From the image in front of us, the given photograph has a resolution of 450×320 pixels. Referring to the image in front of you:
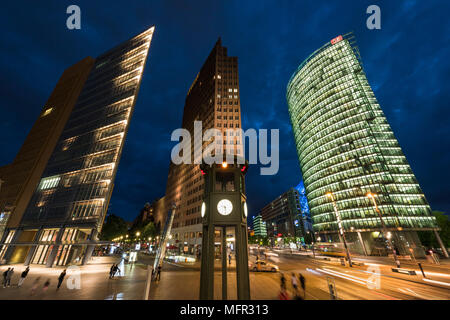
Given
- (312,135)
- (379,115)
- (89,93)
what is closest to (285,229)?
(312,135)

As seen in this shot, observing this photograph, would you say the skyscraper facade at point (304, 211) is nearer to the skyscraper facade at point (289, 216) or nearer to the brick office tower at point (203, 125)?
the skyscraper facade at point (289, 216)

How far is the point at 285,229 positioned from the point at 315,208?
82.1m

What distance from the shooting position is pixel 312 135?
3196 inches

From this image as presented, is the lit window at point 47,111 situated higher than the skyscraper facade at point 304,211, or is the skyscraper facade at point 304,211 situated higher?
the lit window at point 47,111

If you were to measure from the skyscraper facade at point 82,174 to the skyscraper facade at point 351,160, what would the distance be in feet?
189

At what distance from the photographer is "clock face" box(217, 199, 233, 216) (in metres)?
9.92

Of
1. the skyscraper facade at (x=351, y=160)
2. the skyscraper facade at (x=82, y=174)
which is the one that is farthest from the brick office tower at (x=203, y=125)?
the skyscraper facade at (x=351, y=160)

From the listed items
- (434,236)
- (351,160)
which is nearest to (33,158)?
(351,160)

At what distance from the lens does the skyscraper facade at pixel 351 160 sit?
56.1 metres

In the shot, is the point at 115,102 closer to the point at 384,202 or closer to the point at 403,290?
the point at 403,290

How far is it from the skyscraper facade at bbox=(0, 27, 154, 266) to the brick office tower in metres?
27.6

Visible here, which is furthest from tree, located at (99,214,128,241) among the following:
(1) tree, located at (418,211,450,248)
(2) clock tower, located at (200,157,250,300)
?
(1) tree, located at (418,211,450,248)

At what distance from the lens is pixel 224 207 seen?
9977 mm
